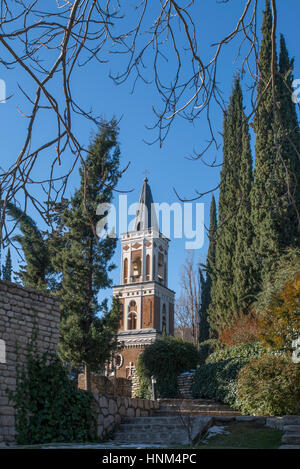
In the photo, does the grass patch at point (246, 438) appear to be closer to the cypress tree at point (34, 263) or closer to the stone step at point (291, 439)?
the stone step at point (291, 439)

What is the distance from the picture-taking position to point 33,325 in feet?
28.5

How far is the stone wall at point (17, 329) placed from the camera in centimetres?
777

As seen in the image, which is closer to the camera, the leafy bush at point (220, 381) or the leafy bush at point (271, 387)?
the leafy bush at point (271, 387)

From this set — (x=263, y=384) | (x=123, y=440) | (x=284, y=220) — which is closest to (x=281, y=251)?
(x=284, y=220)

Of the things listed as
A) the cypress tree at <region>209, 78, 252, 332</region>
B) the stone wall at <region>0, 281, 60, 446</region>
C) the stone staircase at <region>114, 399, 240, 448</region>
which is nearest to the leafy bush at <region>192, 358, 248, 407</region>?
the stone staircase at <region>114, 399, 240, 448</region>

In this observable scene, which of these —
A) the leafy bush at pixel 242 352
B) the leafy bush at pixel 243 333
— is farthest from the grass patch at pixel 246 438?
the leafy bush at pixel 243 333

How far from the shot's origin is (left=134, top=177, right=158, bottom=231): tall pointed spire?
42.1 m

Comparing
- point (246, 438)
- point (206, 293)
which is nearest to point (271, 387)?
point (246, 438)

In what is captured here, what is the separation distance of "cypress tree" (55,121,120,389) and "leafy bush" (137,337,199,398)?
291cm

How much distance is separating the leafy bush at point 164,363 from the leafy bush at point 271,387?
8125mm

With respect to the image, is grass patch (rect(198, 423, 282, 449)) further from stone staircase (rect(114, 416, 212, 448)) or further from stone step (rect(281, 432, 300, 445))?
stone staircase (rect(114, 416, 212, 448))
